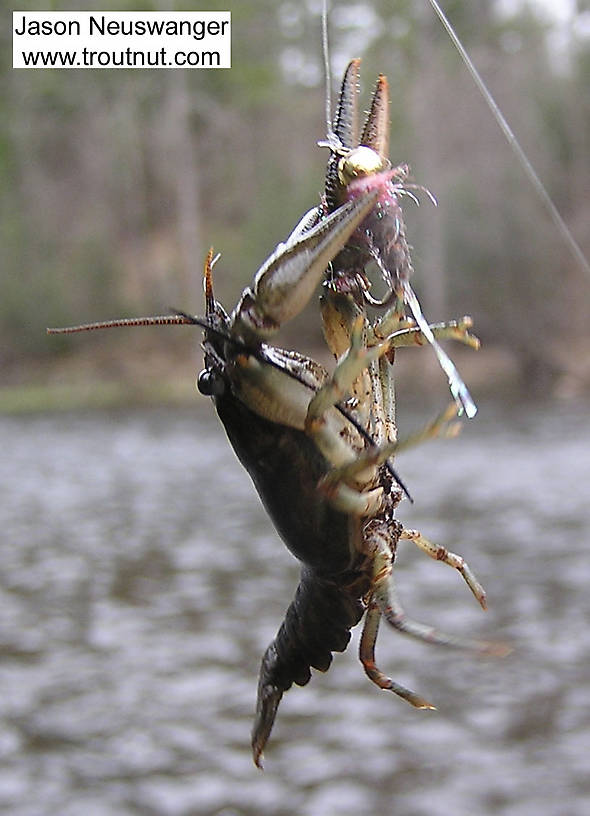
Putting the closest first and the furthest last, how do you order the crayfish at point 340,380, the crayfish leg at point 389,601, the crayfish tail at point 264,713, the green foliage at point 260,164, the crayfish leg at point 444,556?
the crayfish at point 340,380 → the crayfish leg at point 389,601 → the crayfish leg at point 444,556 → the crayfish tail at point 264,713 → the green foliage at point 260,164

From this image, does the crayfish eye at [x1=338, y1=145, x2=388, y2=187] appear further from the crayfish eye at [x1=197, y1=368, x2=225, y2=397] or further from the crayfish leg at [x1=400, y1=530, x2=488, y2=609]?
the crayfish leg at [x1=400, y1=530, x2=488, y2=609]

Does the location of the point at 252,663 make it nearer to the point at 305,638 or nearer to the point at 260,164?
the point at 305,638

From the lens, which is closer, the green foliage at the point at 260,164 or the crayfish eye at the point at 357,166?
the crayfish eye at the point at 357,166

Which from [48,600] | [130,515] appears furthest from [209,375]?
[130,515]

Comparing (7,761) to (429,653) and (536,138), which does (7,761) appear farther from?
(536,138)

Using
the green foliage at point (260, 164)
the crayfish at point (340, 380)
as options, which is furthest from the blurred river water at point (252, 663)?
the green foliage at point (260, 164)

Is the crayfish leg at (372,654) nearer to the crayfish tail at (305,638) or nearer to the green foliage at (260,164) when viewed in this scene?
the crayfish tail at (305,638)

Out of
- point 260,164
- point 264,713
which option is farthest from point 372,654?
point 260,164
